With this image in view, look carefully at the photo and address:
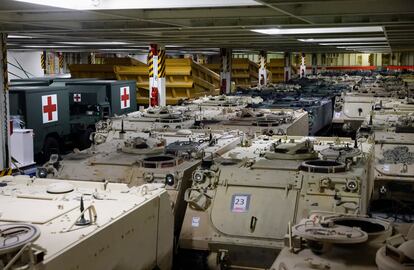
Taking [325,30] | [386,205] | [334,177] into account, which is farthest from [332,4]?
[325,30]

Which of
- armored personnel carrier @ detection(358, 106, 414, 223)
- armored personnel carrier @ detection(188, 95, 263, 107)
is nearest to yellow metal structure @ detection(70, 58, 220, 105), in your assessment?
armored personnel carrier @ detection(188, 95, 263, 107)

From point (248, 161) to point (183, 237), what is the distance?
1712mm

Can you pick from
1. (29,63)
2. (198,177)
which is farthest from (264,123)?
(29,63)

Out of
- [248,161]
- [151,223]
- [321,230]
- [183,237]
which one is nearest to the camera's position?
[321,230]

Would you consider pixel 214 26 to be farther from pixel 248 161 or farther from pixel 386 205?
pixel 386 205

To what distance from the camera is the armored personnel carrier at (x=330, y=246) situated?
5.35 meters

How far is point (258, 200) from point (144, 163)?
195 centimetres

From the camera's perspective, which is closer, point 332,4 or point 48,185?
point 48,185

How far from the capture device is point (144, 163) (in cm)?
920

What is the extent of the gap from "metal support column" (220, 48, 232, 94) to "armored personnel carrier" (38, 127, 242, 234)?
15.4 m

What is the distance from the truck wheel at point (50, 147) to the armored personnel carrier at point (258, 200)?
27.7 ft

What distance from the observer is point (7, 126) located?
1174cm

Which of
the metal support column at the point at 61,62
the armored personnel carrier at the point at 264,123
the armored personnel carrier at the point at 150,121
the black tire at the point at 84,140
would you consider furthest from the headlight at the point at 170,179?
the metal support column at the point at 61,62

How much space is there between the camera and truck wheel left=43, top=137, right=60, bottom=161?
16431 mm
